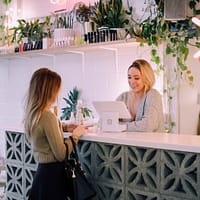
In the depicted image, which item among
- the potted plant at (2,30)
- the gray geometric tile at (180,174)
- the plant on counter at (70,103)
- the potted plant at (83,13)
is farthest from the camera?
the potted plant at (2,30)

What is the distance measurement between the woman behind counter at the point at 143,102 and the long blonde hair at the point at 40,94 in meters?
0.66

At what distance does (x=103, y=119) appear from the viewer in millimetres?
2779

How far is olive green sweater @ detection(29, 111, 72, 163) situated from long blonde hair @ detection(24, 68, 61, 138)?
0.16 feet

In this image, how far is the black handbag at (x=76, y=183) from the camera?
8.29 feet

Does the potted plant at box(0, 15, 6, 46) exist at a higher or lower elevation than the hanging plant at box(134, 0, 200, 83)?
higher

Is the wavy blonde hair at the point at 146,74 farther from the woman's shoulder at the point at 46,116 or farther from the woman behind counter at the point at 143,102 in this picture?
the woman's shoulder at the point at 46,116

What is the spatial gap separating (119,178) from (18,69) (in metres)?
3.76

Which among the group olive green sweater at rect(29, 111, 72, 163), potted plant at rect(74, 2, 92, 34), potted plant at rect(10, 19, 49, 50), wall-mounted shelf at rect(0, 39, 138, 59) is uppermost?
potted plant at rect(74, 2, 92, 34)

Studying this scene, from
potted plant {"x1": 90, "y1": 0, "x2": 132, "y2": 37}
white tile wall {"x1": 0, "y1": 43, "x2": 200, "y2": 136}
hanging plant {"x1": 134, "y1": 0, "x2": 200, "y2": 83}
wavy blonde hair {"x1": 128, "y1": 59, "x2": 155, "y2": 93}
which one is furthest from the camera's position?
white tile wall {"x1": 0, "y1": 43, "x2": 200, "y2": 136}

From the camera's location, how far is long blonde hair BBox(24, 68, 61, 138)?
2.54m

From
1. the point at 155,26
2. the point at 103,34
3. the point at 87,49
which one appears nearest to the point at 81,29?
the point at 87,49

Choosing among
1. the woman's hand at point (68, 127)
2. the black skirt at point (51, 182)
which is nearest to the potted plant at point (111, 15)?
the woman's hand at point (68, 127)

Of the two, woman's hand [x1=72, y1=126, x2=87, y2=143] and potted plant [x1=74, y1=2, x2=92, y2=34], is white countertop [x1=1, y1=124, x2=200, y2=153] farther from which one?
potted plant [x1=74, y1=2, x2=92, y2=34]

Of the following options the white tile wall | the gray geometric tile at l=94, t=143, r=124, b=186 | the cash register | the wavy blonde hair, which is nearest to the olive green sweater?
the gray geometric tile at l=94, t=143, r=124, b=186
